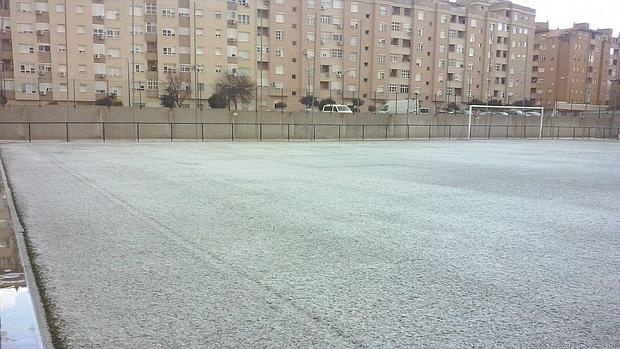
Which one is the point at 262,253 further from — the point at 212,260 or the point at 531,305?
the point at 531,305

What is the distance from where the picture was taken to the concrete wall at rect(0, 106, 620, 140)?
31.2 meters

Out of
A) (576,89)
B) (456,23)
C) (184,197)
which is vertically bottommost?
(184,197)

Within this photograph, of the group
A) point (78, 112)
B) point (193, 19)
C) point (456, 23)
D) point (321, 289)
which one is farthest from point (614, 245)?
point (456, 23)

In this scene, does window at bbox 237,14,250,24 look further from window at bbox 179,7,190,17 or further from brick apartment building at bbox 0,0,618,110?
window at bbox 179,7,190,17

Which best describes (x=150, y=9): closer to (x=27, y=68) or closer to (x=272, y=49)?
(x=27, y=68)

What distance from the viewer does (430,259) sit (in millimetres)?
5223

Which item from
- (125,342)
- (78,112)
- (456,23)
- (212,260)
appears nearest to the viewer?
(125,342)

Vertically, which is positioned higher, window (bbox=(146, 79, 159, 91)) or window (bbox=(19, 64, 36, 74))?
window (bbox=(19, 64, 36, 74))

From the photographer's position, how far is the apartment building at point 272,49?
58656 mm

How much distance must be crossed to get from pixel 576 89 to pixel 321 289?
366 feet

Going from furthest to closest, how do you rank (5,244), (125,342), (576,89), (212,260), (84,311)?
(576,89) < (5,244) < (212,260) < (84,311) < (125,342)

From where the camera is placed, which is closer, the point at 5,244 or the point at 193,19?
the point at 5,244

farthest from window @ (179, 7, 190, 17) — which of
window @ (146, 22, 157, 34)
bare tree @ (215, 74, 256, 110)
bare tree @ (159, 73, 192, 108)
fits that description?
bare tree @ (215, 74, 256, 110)

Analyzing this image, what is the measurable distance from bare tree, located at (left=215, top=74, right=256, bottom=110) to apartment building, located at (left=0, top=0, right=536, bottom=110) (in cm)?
217
